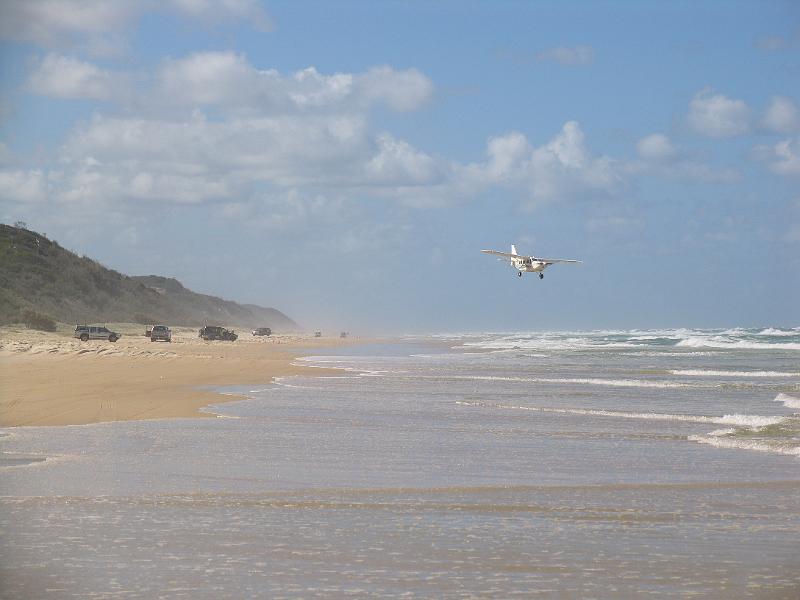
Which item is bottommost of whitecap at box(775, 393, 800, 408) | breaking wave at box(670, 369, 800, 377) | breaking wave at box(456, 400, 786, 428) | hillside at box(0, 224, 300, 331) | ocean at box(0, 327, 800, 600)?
ocean at box(0, 327, 800, 600)

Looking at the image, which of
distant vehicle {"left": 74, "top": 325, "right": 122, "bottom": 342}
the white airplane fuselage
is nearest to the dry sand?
distant vehicle {"left": 74, "top": 325, "right": 122, "bottom": 342}

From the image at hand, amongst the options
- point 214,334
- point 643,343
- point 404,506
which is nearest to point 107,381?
point 404,506

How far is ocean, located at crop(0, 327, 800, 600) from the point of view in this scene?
7051 mm

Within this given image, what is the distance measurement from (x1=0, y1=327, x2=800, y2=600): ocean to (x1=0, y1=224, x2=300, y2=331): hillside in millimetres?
55357

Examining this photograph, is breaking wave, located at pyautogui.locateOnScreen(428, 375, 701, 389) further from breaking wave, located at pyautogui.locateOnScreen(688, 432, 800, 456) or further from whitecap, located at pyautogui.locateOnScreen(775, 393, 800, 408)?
breaking wave, located at pyautogui.locateOnScreen(688, 432, 800, 456)

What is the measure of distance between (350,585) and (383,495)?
3529 millimetres

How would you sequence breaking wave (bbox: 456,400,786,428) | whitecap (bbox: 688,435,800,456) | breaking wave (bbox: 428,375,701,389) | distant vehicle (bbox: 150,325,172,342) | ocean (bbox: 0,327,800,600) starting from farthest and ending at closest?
distant vehicle (bbox: 150,325,172,342)
breaking wave (bbox: 428,375,701,389)
breaking wave (bbox: 456,400,786,428)
whitecap (bbox: 688,435,800,456)
ocean (bbox: 0,327,800,600)

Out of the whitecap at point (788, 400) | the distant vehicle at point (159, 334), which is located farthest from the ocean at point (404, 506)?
the distant vehicle at point (159, 334)

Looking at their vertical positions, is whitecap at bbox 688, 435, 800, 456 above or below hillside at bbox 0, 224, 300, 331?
below

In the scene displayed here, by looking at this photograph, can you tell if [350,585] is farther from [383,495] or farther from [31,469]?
[31,469]

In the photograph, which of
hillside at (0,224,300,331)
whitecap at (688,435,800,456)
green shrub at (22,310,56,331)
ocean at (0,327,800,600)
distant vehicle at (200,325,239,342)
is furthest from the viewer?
hillside at (0,224,300,331)

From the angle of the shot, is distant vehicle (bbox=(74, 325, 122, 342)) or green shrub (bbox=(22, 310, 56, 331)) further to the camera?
green shrub (bbox=(22, 310, 56, 331))

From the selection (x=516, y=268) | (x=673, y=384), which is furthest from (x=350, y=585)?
(x=516, y=268)

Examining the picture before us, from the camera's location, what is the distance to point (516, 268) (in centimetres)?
7981
